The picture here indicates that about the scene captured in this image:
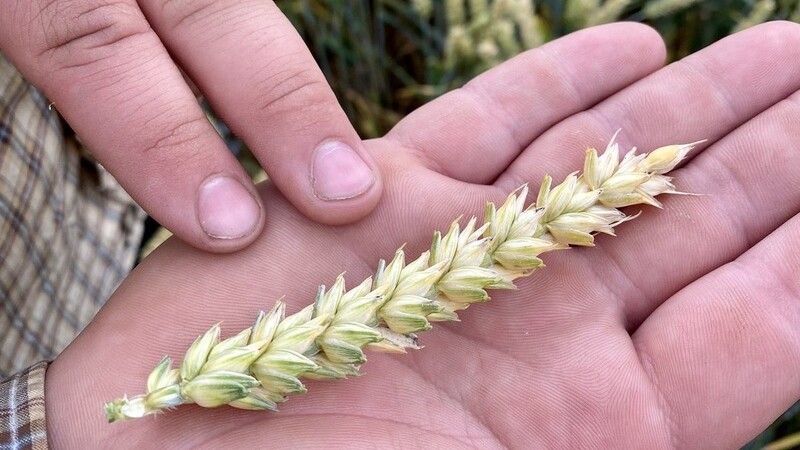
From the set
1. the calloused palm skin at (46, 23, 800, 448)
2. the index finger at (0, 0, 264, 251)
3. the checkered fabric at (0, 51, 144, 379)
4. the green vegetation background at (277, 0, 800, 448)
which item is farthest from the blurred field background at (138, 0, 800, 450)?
the index finger at (0, 0, 264, 251)

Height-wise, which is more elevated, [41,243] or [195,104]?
[195,104]

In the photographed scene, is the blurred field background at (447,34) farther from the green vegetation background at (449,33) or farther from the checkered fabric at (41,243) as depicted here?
the checkered fabric at (41,243)

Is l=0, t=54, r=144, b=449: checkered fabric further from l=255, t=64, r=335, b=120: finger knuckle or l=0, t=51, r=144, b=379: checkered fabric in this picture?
l=255, t=64, r=335, b=120: finger knuckle

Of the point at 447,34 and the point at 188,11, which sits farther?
the point at 447,34

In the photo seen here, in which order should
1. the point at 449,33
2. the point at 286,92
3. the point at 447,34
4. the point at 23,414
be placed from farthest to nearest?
the point at 447,34 < the point at 449,33 < the point at 286,92 < the point at 23,414

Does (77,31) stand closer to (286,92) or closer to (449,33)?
(286,92)

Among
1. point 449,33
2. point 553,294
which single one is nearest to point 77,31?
point 553,294

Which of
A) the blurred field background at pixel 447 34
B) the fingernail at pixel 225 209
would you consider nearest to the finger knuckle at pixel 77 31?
the fingernail at pixel 225 209

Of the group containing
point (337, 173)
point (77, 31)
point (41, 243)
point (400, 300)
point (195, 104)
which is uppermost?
point (77, 31)
